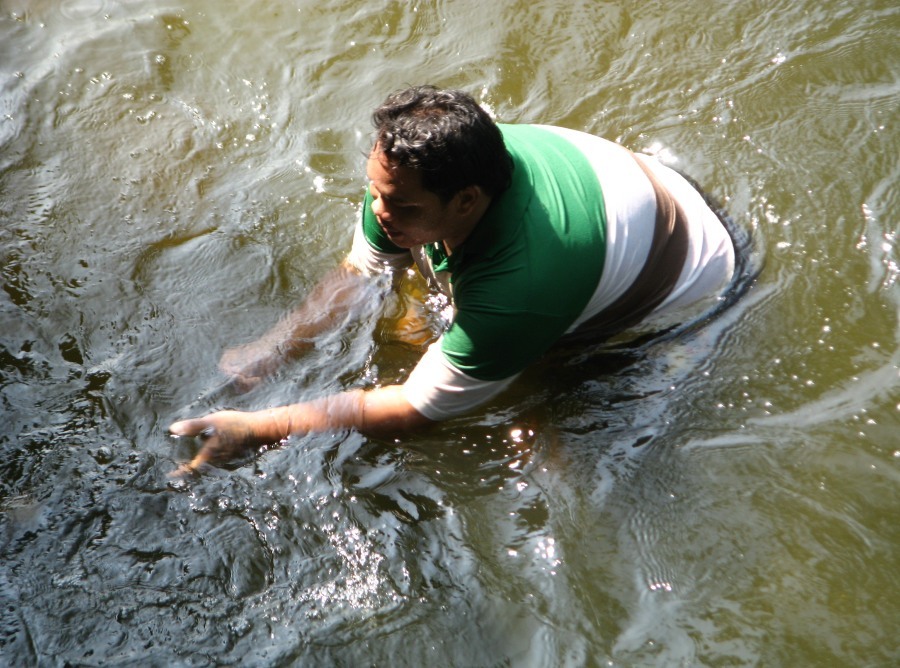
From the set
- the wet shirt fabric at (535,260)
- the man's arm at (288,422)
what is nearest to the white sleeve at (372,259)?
the wet shirt fabric at (535,260)

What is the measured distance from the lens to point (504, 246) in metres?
2.54

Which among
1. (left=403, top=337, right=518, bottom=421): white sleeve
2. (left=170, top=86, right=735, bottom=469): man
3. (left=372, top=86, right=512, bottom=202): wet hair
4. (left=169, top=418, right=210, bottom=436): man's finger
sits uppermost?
(left=372, top=86, right=512, bottom=202): wet hair

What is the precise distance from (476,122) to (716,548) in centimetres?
154

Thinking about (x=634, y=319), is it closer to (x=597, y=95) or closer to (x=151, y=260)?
(x=597, y=95)

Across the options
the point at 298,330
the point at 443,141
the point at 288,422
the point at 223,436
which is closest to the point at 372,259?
the point at 298,330

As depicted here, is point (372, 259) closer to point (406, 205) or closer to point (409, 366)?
point (409, 366)

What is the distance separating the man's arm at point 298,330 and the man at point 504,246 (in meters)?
0.29

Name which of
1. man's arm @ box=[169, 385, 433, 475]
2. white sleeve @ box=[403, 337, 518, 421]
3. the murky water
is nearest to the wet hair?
white sleeve @ box=[403, 337, 518, 421]

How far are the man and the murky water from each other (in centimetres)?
19

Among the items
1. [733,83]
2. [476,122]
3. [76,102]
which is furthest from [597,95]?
[76,102]

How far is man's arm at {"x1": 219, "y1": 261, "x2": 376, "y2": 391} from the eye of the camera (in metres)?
3.32

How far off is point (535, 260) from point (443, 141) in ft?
1.43

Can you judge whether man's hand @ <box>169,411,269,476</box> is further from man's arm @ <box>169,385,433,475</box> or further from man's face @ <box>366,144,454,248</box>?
man's face @ <box>366,144,454,248</box>

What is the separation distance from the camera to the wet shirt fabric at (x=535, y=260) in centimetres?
254
